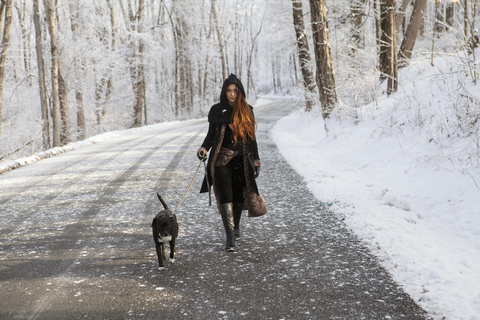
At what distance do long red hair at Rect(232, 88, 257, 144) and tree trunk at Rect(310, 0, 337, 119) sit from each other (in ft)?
25.1

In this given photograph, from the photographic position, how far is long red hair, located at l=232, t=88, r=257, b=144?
4242 mm

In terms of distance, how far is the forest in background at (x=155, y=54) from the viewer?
1173 centimetres

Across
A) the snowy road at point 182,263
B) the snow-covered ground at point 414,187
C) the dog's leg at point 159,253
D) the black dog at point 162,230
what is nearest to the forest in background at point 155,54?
the snow-covered ground at point 414,187

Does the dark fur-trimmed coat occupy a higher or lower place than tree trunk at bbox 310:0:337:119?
lower

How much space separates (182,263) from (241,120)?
1732 millimetres

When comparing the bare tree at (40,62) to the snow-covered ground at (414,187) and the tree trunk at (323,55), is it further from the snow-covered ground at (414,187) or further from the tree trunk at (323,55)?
the tree trunk at (323,55)

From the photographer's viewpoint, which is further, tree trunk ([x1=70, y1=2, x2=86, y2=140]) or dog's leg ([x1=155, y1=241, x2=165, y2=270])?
tree trunk ([x1=70, y1=2, x2=86, y2=140])

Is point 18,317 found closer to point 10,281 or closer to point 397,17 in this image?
point 10,281

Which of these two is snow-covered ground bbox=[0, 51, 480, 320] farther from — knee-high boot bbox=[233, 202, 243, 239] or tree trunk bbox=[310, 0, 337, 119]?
knee-high boot bbox=[233, 202, 243, 239]

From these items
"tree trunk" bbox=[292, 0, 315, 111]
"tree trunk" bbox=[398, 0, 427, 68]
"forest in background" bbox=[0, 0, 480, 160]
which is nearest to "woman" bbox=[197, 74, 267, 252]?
"forest in background" bbox=[0, 0, 480, 160]

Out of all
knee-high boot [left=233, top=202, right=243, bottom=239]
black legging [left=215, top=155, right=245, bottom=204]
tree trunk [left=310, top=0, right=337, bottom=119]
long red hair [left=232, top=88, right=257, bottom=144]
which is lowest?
knee-high boot [left=233, top=202, right=243, bottom=239]

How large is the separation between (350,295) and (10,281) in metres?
3.15

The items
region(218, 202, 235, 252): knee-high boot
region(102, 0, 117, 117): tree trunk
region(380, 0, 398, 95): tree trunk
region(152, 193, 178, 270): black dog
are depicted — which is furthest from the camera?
region(102, 0, 117, 117): tree trunk

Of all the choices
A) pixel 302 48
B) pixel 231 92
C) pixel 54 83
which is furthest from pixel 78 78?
pixel 231 92
